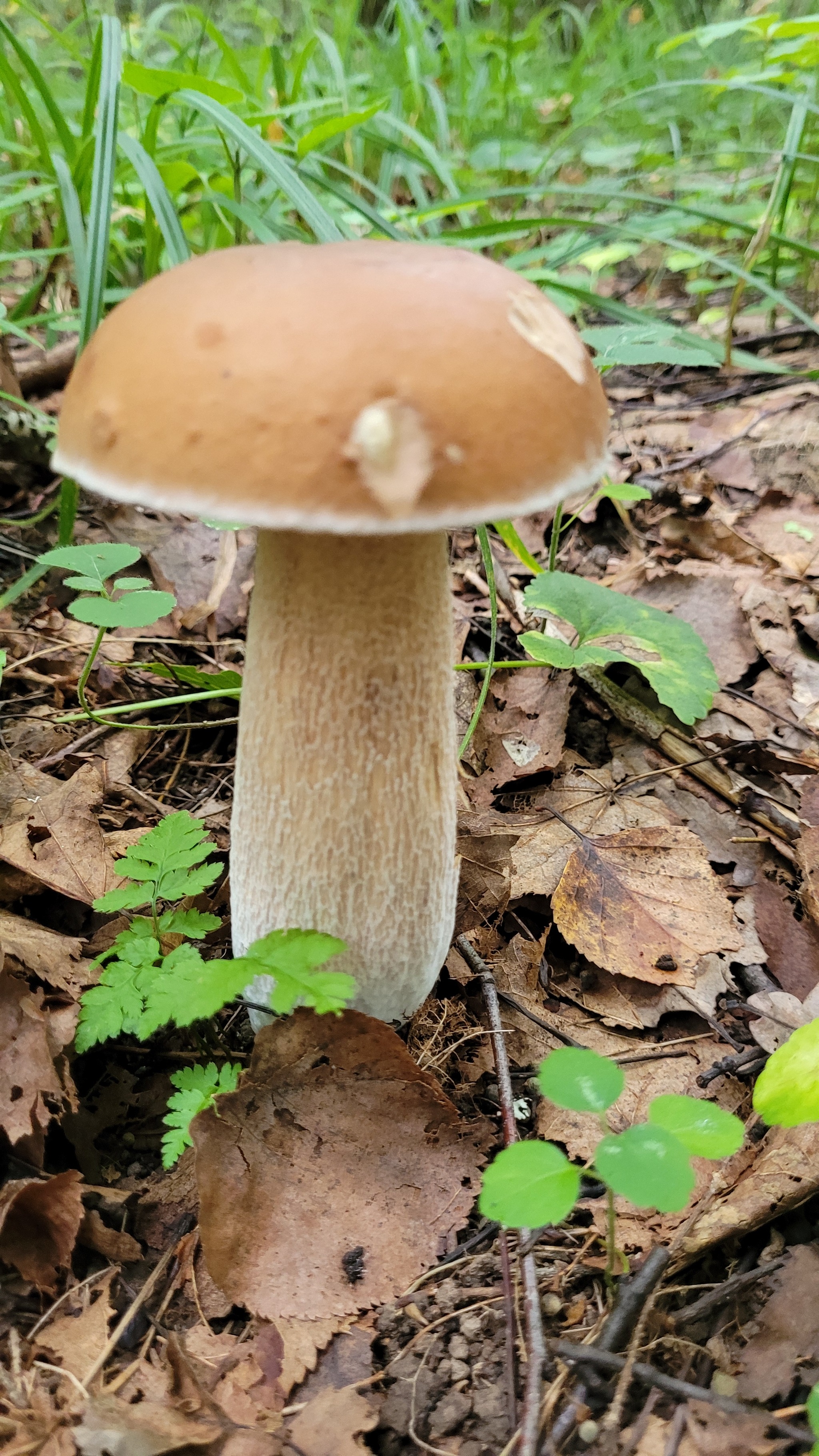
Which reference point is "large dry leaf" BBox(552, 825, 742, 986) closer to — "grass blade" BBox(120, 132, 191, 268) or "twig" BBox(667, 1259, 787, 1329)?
"twig" BBox(667, 1259, 787, 1329)

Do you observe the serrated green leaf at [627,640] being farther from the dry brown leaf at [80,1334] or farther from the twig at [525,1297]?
the dry brown leaf at [80,1334]

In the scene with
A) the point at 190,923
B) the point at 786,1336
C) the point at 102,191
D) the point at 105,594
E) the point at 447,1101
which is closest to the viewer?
the point at 786,1336

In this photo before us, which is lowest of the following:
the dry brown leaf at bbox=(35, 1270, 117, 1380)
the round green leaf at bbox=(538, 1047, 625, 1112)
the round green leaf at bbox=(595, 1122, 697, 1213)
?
the dry brown leaf at bbox=(35, 1270, 117, 1380)

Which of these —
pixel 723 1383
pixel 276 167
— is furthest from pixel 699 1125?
pixel 276 167

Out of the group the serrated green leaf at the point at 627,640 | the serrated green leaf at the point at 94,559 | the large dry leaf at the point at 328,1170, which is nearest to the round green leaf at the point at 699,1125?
the large dry leaf at the point at 328,1170

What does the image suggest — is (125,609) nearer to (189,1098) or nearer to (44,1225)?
(189,1098)

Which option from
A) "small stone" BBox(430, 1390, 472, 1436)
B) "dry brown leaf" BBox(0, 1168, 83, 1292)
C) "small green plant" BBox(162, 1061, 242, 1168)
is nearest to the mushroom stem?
"small green plant" BBox(162, 1061, 242, 1168)

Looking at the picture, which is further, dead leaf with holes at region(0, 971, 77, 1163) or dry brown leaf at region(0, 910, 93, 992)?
dry brown leaf at region(0, 910, 93, 992)

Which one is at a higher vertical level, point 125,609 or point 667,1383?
point 125,609
